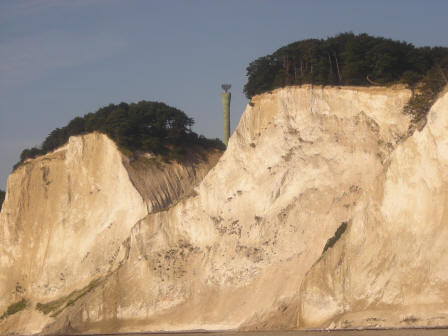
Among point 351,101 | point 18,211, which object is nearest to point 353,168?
point 351,101

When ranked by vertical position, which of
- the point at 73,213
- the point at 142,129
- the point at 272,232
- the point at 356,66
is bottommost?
the point at 73,213

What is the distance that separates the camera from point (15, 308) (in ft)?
158

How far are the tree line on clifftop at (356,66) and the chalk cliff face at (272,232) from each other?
809 millimetres

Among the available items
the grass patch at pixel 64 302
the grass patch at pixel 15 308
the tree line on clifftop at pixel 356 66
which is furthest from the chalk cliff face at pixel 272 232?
the tree line on clifftop at pixel 356 66

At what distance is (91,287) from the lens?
42.8 meters

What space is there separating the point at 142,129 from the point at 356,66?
18.4m

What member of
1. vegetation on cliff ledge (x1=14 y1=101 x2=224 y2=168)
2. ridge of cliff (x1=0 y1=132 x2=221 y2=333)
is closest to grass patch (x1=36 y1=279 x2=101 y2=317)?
ridge of cliff (x1=0 y1=132 x2=221 y2=333)

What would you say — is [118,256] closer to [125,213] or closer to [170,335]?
[125,213]

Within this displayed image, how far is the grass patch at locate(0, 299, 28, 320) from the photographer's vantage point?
47906 millimetres

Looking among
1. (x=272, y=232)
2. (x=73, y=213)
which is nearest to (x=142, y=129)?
(x=73, y=213)

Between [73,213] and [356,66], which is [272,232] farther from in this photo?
[73,213]

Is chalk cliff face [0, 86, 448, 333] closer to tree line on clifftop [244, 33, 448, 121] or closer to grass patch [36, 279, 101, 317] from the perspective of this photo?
grass patch [36, 279, 101, 317]

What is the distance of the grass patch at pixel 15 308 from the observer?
4791 centimetres

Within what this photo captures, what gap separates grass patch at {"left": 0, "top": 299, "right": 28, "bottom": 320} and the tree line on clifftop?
19.6 m
